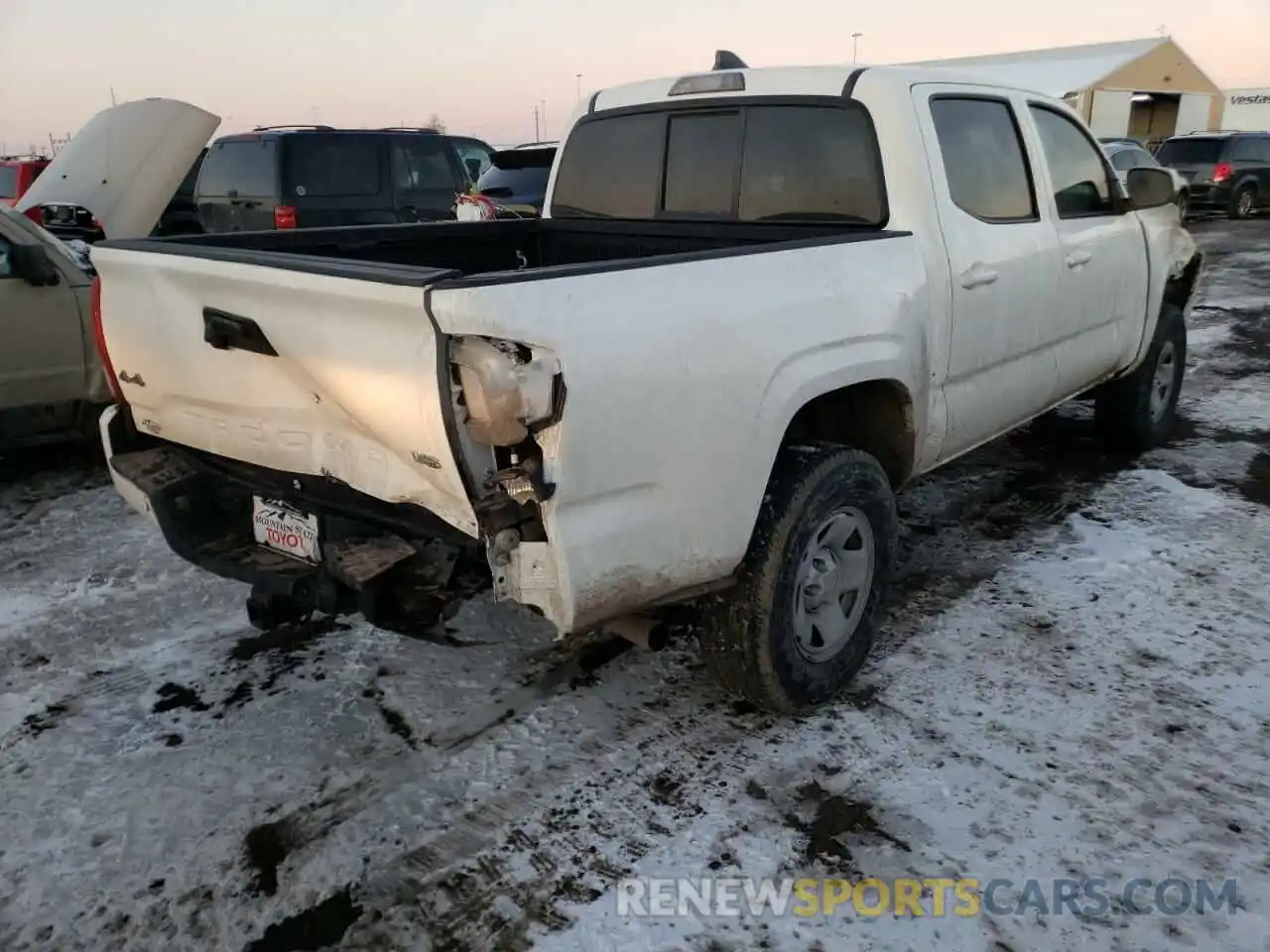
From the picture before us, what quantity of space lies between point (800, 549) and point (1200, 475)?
11.8ft

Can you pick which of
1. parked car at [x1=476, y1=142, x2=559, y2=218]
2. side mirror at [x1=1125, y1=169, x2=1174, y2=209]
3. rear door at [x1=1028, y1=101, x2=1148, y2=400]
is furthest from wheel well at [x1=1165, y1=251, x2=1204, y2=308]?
parked car at [x1=476, y1=142, x2=559, y2=218]

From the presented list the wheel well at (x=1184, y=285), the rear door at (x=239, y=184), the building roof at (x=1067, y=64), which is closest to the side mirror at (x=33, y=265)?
the rear door at (x=239, y=184)

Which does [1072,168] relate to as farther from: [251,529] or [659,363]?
[251,529]

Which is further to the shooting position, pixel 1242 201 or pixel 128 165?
pixel 1242 201

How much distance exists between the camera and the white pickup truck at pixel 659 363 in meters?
2.38

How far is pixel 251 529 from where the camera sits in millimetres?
3133

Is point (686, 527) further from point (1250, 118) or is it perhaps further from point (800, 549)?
point (1250, 118)

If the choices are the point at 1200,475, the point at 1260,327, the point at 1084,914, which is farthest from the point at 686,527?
the point at 1260,327

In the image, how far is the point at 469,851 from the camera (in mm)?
2654

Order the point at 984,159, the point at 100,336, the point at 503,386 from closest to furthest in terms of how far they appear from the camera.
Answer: the point at 503,386 → the point at 100,336 → the point at 984,159

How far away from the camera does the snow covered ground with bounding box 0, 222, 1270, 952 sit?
2441 mm

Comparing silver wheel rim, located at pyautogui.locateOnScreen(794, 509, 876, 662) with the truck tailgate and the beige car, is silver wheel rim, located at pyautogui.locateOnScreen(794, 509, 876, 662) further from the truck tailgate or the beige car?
the beige car

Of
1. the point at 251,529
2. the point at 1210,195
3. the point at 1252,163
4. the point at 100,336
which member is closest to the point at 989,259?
the point at 251,529

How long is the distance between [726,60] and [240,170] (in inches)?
293
